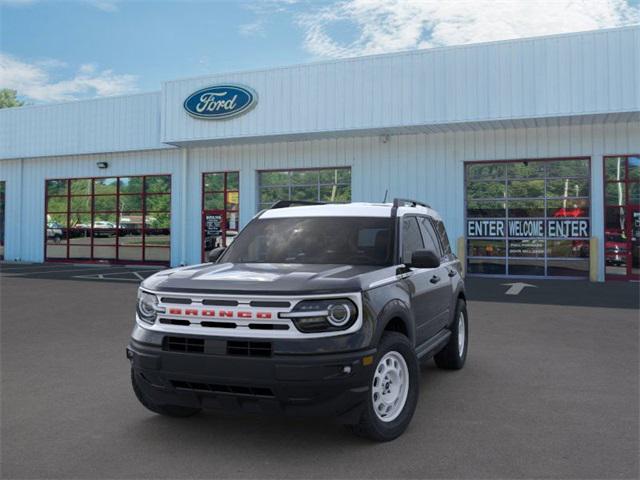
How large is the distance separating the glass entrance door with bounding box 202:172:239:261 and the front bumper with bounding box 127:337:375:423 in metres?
18.7

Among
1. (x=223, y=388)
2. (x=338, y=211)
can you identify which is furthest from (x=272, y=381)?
(x=338, y=211)

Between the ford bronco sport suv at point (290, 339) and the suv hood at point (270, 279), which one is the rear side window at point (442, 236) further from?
the suv hood at point (270, 279)

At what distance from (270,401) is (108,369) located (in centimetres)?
351

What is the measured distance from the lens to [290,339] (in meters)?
3.92

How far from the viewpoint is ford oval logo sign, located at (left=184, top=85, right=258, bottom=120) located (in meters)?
20.5

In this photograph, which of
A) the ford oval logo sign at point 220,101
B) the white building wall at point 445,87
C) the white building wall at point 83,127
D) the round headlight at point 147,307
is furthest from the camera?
the white building wall at point 83,127

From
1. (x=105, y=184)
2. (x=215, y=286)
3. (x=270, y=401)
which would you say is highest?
(x=105, y=184)

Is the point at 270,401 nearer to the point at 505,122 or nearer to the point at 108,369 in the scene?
the point at 108,369

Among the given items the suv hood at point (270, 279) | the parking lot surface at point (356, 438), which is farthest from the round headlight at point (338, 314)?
the parking lot surface at point (356, 438)

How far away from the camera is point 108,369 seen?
672 centimetres

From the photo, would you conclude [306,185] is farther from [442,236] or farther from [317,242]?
[317,242]

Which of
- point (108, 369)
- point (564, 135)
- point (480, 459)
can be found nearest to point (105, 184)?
point (564, 135)

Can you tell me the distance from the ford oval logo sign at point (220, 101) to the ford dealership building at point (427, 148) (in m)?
0.05

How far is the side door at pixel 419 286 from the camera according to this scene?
202 inches
